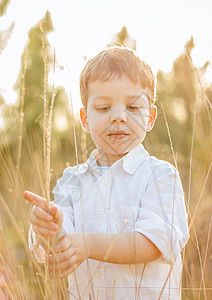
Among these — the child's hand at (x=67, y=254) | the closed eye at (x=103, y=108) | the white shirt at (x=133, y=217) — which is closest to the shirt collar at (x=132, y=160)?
the white shirt at (x=133, y=217)

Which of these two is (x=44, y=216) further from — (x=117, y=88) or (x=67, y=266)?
(x=117, y=88)

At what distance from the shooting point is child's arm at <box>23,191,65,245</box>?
75cm

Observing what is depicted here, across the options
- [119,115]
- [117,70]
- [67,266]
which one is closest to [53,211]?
[67,266]

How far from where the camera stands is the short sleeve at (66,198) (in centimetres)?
106

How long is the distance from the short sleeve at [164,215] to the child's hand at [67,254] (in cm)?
15

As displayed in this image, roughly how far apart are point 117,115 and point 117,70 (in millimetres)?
126

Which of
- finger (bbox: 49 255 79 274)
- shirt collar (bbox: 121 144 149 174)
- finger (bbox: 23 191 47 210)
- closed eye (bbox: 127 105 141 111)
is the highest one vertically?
closed eye (bbox: 127 105 141 111)

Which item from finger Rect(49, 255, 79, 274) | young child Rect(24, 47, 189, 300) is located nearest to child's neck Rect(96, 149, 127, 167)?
young child Rect(24, 47, 189, 300)

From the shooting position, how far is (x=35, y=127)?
261 centimetres

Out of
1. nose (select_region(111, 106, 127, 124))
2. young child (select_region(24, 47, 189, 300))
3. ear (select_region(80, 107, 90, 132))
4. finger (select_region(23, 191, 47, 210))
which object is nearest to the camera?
finger (select_region(23, 191, 47, 210))

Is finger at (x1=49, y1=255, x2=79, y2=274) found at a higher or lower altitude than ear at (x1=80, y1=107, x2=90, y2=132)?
lower

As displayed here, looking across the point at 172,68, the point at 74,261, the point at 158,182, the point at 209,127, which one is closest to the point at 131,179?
the point at 158,182

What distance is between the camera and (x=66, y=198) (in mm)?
1118

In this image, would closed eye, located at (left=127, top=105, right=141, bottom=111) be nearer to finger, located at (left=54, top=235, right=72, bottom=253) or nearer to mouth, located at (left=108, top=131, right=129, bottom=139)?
mouth, located at (left=108, top=131, right=129, bottom=139)
